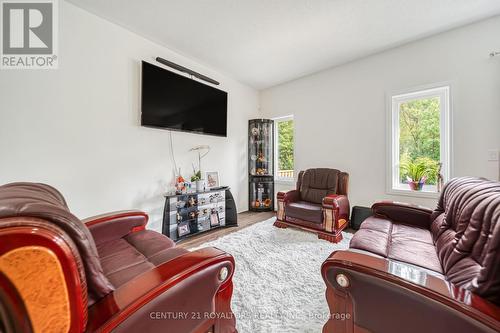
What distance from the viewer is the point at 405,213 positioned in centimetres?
198

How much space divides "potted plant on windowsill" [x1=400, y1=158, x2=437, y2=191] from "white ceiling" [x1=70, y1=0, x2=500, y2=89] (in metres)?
1.62

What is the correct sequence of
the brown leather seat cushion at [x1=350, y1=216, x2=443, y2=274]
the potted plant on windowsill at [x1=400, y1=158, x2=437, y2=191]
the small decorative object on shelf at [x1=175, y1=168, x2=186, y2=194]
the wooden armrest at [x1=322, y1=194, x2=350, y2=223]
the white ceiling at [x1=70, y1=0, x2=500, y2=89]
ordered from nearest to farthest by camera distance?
the brown leather seat cushion at [x1=350, y1=216, x2=443, y2=274] → the white ceiling at [x1=70, y1=0, x2=500, y2=89] → the wooden armrest at [x1=322, y1=194, x2=350, y2=223] → the potted plant on windowsill at [x1=400, y1=158, x2=437, y2=191] → the small decorative object on shelf at [x1=175, y1=168, x2=186, y2=194]

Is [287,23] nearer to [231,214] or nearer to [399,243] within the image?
[399,243]

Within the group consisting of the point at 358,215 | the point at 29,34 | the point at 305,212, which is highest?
the point at 29,34

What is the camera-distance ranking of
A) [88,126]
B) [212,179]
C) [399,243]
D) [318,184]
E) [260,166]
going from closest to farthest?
[399,243]
[88,126]
[318,184]
[212,179]
[260,166]

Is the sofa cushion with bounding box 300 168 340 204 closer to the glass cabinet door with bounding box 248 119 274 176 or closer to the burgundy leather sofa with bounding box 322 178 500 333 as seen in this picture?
the glass cabinet door with bounding box 248 119 274 176

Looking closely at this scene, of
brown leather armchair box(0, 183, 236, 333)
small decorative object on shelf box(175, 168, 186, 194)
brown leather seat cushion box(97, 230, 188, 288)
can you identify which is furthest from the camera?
small decorative object on shelf box(175, 168, 186, 194)

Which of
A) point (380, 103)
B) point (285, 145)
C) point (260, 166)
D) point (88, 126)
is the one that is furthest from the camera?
point (285, 145)

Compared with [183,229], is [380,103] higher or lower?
higher

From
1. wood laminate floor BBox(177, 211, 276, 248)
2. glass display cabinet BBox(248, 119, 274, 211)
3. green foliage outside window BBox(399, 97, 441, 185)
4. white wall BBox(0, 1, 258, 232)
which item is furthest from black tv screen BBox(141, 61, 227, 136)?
green foliage outside window BBox(399, 97, 441, 185)

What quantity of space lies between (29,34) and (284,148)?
3.81 meters

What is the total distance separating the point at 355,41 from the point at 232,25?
163 centimetres

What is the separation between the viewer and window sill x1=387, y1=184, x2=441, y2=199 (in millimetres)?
2555

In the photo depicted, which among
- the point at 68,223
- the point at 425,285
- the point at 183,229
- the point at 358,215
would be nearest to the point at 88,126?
the point at 183,229
